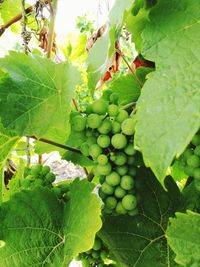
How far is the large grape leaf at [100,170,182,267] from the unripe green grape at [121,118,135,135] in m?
0.19

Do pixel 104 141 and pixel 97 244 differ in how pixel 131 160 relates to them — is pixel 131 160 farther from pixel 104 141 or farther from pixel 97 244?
pixel 97 244

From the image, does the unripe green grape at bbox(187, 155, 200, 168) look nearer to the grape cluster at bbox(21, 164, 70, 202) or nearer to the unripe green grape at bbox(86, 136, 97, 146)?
the unripe green grape at bbox(86, 136, 97, 146)

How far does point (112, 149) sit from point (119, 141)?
0.14ft

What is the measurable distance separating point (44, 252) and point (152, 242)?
0.23m

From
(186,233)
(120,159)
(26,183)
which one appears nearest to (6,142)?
(26,183)

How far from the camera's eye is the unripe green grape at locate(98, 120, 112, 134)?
29.9 inches

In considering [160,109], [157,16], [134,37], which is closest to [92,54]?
[134,37]

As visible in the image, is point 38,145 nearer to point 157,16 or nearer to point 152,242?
point 152,242

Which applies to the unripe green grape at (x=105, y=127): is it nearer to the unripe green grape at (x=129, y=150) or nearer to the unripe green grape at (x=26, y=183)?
the unripe green grape at (x=129, y=150)

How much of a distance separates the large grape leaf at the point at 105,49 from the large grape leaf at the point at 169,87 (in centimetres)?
16

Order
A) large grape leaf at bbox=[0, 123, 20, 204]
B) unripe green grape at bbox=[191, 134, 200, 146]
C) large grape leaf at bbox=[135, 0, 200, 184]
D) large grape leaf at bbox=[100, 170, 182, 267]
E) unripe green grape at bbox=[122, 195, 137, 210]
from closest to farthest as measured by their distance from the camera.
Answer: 1. large grape leaf at bbox=[135, 0, 200, 184]
2. unripe green grape at bbox=[191, 134, 200, 146]
3. unripe green grape at bbox=[122, 195, 137, 210]
4. large grape leaf at bbox=[100, 170, 182, 267]
5. large grape leaf at bbox=[0, 123, 20, 204]

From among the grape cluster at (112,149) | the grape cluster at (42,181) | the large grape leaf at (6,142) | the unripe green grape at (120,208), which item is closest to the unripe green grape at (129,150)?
the grape cluster at (112,149)

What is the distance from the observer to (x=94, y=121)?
29.9 inches

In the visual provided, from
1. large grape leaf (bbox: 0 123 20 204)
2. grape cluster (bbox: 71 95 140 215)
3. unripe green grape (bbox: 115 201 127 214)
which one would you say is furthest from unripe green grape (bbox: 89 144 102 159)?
large grape leaf (bbox: 0 123 20 204)
